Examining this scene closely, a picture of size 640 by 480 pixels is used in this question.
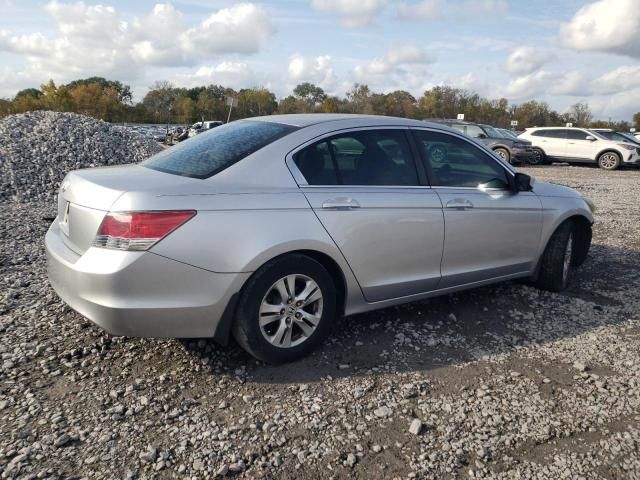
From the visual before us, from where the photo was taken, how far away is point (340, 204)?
11.5 feet

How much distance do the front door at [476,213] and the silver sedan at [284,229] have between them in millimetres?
12

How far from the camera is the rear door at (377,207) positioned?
3520 mm

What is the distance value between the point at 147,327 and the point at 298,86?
83.6 metres

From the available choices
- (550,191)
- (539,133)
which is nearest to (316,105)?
(539,133)

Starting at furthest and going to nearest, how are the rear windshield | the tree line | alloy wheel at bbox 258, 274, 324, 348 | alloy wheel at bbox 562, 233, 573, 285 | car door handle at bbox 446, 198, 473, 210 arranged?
the tree line → alloy wheel at bbox 562, 233, 573, 285 → car door handle at bbox 446, 198, 473, 210 → the rear windshield → alloy wheel at bbox 258, 274, 324, 348

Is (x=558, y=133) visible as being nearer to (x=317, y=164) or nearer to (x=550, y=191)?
(x=550, y=191)

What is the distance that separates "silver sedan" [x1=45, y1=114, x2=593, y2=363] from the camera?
2.96m

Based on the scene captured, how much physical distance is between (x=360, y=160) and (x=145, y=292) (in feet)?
5.78

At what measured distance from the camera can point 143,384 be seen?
321cm

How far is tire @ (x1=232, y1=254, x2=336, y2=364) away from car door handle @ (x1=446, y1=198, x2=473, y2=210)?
4.01 ft

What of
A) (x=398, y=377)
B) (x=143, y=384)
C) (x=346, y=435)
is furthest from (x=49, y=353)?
(x=398, y=377)

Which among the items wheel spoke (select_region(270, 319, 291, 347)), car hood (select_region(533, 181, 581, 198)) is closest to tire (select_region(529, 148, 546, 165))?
car hood (select_region(533, 181, 581, 198))

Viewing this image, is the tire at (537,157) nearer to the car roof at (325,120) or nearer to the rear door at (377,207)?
the car roof at (325,120)

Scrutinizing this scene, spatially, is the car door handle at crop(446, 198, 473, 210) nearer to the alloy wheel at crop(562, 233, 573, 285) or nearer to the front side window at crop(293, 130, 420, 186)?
the front side window at crop(293, 130, 420, 186)
